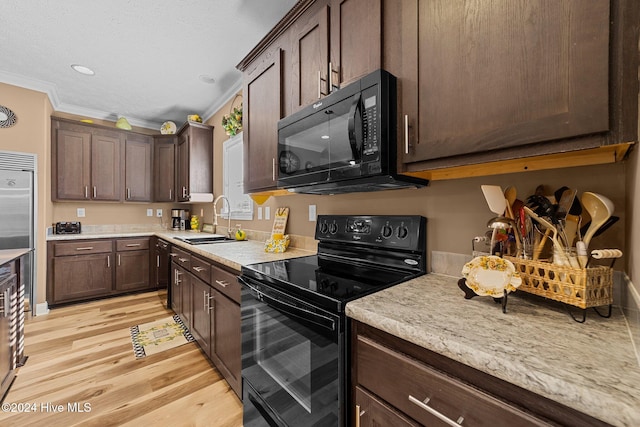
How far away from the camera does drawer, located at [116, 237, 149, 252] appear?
11.6 feet

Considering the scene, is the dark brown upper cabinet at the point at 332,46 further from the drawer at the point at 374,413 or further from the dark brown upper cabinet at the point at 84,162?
the dark brown upper cabinet at the point at 84,162

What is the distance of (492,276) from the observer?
784 mm

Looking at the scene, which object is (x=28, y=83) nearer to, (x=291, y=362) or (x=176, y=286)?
(x=176, y=286)

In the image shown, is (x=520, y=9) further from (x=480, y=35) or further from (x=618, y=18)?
(x=618, y=18)

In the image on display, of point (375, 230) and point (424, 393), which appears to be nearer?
point (424, 393)

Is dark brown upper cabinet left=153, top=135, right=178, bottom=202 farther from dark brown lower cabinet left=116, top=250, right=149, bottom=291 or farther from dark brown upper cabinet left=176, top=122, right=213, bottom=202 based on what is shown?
dark brown lower cabinet left=116, top=250, right=149, bottom=291

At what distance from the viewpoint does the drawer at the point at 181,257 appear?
2.33 m

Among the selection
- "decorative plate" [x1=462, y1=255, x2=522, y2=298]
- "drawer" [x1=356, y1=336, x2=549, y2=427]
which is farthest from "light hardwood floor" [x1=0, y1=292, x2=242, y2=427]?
"decorative plate" [x1=462, y1=255, x2=522, y2=298]

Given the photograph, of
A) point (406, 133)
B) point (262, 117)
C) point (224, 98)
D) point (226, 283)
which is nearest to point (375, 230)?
point (406, 133)

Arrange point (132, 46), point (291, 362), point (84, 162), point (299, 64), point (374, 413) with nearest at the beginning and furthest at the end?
1. point (374, 413)
2. point (291, 362)
3. point (299, 64)
4. point (132, 46)
5. point (84, 162)

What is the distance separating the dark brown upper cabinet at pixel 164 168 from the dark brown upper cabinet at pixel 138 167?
7 cm

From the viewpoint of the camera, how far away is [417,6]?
100cm

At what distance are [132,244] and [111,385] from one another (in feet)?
7.45

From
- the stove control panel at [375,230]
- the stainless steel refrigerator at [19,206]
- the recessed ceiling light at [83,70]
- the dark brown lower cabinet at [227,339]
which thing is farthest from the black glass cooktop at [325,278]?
the stainless steel refrigerator at [19,206]
